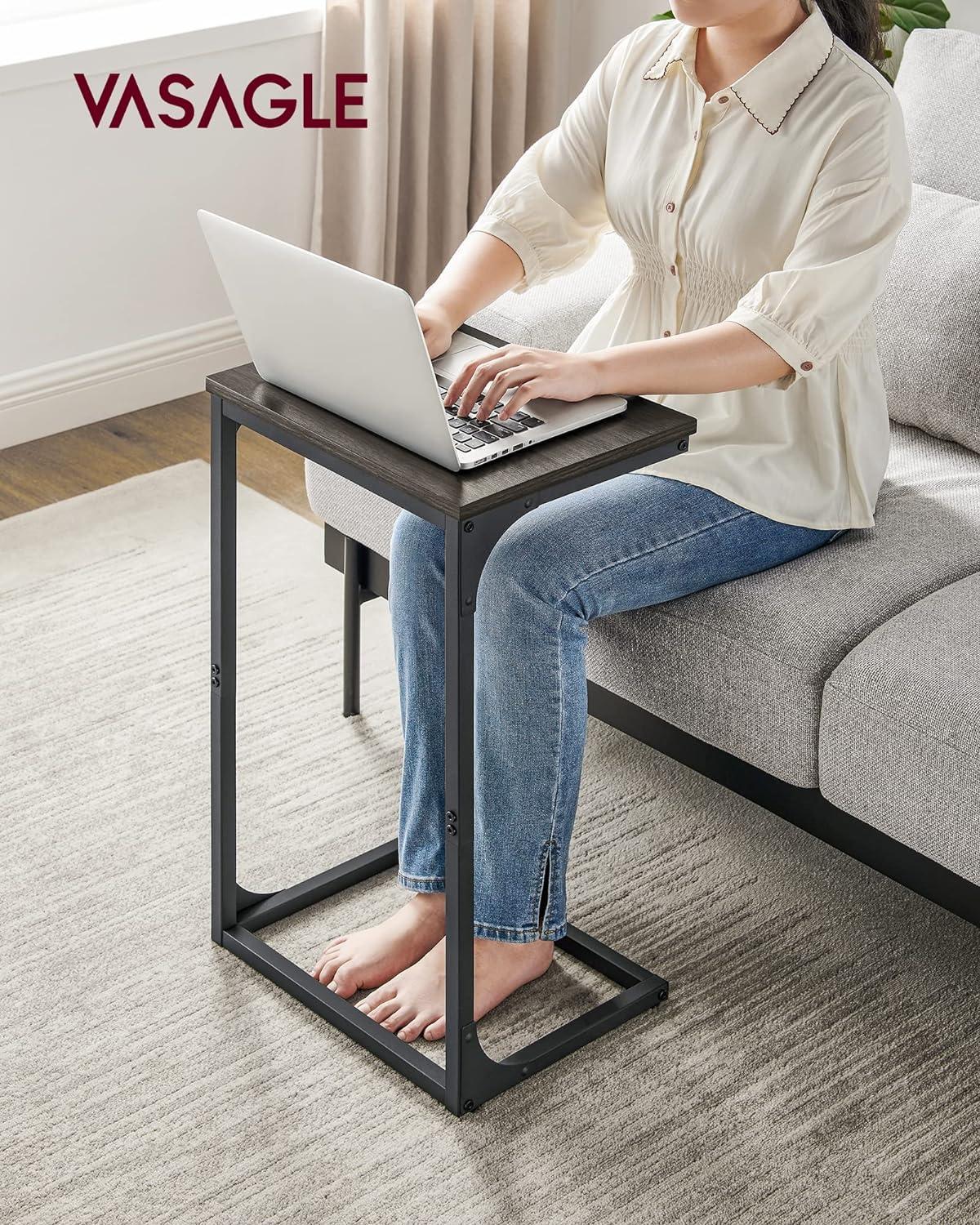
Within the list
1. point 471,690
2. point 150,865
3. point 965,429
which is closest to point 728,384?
point 471,690

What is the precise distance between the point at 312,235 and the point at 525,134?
556 mm

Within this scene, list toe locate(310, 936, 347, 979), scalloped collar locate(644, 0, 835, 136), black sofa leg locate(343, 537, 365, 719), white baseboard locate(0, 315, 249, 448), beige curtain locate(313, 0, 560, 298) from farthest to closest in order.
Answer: beige curtain locate(313, 0, 560, 298), white baseboard locate(0, 315, 249, 448), black sofa leg locate(343, 537, 365, 719), toe locate(310, 936, 347, 979), scalloped collar locate(644, 0, 835, 136)

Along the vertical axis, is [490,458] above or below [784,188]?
below

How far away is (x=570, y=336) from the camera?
6.92 ft

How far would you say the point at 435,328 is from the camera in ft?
5.24

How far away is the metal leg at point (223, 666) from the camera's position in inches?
62.0

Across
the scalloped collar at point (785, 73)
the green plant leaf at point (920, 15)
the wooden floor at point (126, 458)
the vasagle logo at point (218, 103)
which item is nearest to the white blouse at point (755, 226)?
the scalloped collar at point (785, 73)

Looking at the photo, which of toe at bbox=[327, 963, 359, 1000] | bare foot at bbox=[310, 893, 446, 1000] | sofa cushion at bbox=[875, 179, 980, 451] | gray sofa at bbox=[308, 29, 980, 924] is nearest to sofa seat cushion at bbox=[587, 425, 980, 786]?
gray sofa at bbox=[308, 29, 980, 924]

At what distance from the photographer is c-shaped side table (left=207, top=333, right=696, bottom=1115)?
1.33m

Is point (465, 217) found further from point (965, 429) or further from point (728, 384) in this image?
point (728, 384)

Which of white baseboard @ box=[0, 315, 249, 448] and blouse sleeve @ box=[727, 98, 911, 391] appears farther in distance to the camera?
white baseboard @ box=[0, 315, 249, 448]

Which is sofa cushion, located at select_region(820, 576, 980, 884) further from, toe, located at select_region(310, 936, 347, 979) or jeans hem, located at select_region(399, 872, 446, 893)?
toe, located at select_region(310, 936, 347, 979)

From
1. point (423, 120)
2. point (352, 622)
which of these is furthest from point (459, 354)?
point (423, 120)

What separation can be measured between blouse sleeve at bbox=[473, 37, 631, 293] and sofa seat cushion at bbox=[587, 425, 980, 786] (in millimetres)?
436
